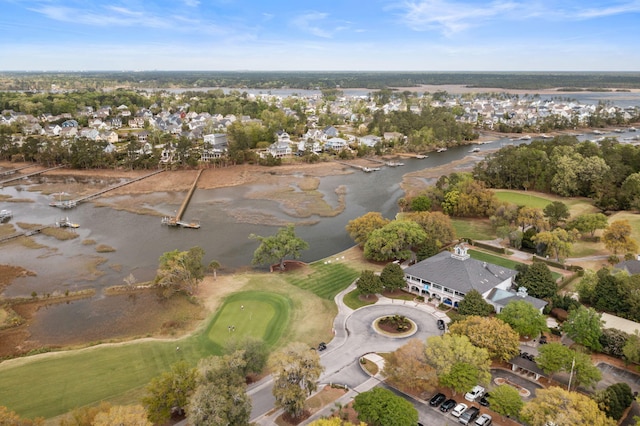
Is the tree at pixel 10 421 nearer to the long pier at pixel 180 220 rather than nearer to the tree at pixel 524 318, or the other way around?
the tree at pixel 524 318

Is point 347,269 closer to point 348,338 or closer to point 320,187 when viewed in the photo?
point 348,338

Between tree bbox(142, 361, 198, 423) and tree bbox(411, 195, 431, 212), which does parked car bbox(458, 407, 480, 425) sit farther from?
tree bbox(411, 195, 431, 212)

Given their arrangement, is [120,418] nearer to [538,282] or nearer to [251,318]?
[251,318]

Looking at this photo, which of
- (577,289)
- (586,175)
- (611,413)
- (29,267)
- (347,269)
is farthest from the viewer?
(586,175)

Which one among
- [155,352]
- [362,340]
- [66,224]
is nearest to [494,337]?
[362,340]

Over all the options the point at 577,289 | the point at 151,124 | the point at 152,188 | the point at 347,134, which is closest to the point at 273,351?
the point at 577,289

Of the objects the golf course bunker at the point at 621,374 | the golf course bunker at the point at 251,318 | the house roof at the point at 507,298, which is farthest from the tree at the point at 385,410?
the house roof at the point at 507,298
